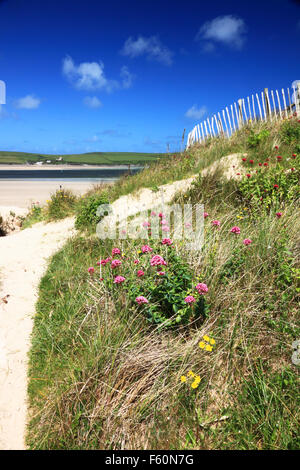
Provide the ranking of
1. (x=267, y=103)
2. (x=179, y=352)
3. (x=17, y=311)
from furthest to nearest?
1. (x=267, y=103)
2. (x=17, y=311)
3. (x=179, y=352)

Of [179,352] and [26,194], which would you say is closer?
[179,352]

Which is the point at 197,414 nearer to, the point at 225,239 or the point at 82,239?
the point at 225,239

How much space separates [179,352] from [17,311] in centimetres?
282

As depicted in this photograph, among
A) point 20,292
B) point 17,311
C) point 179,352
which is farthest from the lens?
point 20,292

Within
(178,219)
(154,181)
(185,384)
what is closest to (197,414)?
(185,384)

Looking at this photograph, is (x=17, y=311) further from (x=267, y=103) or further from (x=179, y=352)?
(x=267, y=103)

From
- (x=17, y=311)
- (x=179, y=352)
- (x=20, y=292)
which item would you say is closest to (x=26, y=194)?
(x=20, y=292)

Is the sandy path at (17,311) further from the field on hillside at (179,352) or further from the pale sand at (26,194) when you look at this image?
the pale sand at (26,194)

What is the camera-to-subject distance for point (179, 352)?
2.59 m

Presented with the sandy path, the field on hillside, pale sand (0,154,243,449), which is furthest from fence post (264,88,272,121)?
the field on hillside

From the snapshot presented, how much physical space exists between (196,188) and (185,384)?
17.2 ft

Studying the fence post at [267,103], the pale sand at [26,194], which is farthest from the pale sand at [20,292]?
the fence post at [267,103]

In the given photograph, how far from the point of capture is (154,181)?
9.20 m

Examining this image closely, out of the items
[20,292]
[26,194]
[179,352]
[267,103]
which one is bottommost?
[179,352]
